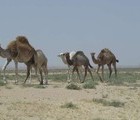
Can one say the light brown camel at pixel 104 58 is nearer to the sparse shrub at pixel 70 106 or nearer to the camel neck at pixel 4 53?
the camel neck at pixel 4 53

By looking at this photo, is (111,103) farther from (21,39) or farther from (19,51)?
(21,39)

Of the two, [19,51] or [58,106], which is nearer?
[58,106]

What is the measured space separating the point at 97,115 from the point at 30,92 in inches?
237

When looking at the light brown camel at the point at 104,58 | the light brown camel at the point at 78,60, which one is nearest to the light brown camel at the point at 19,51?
the light brown camel at the point at 78,60

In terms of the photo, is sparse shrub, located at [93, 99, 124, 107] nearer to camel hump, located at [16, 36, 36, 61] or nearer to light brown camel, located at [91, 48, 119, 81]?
camel hump, located at [16, 36, 36, 61]

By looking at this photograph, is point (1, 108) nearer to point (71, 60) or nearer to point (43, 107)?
point (43, 107)

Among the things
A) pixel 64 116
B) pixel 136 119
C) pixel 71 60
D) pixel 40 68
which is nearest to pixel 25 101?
pixel 64 116

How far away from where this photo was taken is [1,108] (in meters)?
17.7

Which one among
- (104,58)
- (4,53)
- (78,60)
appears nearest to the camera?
(4,53)

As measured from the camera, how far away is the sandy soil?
17.3 meters

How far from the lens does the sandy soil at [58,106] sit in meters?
17.3

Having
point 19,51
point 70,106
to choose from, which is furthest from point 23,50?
point 70,106

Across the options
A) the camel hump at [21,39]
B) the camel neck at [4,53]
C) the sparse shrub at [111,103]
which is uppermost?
the camel hump at [21,39]

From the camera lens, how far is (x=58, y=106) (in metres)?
19.4
